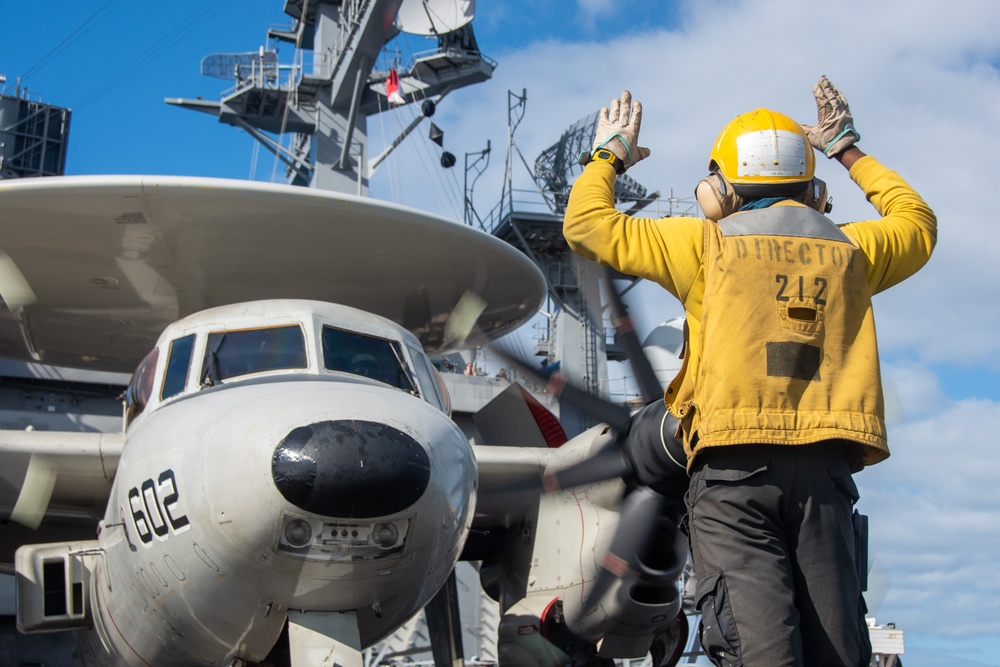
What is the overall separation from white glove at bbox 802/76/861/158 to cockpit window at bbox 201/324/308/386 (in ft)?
12.4

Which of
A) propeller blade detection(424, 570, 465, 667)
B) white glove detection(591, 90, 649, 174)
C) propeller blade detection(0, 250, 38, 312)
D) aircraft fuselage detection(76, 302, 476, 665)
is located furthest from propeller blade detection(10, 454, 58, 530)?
white glove detection(591, 90, 649, 174)

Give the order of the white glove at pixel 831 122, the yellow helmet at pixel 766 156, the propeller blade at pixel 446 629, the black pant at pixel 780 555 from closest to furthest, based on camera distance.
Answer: the black pant at pixel 780 555 < the yellow helmet at pixel 766 156 < the white glove at pixel 831 122 < the propeller blade at pixel 446 629

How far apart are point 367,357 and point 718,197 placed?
12.8 ft

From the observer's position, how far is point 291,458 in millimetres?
5039

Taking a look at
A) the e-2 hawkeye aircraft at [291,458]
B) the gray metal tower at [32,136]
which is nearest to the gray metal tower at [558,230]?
the gray metal tower at [32,136]

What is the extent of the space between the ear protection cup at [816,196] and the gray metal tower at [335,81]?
24.0 m

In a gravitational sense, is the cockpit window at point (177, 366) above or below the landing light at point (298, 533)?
above

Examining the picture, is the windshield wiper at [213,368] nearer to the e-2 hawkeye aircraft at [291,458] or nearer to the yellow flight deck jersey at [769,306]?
the e-2 hawkeye aircraft at [291,458]

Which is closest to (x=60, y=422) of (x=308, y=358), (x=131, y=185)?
(x=131, y=185)

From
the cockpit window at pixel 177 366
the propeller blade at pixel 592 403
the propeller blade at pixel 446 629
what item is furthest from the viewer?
the propeller blade at pixel 446 629

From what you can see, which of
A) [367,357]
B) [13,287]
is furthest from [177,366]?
→ [13,287]

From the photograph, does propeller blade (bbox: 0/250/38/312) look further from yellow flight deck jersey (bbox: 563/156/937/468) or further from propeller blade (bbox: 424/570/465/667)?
yellow flight deck jersey (bbox: 563/156/937/468)

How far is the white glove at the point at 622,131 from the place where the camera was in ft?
12.9

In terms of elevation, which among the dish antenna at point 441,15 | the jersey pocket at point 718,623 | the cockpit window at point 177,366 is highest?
→ the dish antenna at point 441,15
